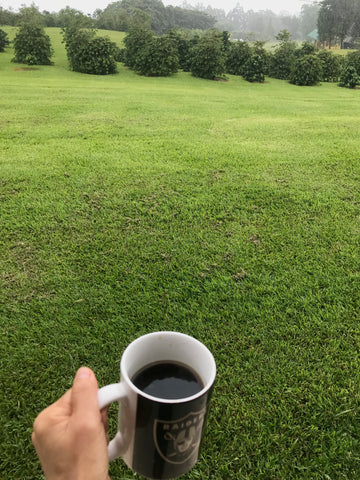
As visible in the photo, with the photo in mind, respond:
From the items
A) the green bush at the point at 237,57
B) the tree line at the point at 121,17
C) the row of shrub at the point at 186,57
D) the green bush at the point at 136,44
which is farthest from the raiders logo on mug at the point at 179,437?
the tree line at the point at 121,17

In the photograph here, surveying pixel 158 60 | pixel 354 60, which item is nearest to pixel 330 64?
pixel 354 60

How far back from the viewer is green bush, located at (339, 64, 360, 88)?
49.9ft

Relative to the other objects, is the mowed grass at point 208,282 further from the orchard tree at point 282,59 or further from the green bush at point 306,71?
the orchard tree at point 282,59

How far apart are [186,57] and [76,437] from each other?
19.3 meters

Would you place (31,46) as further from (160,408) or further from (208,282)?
(160,408)

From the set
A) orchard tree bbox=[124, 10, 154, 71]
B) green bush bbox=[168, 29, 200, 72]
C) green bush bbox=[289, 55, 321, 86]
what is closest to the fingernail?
orchard tree bbox=[124, 10, 154, 71]

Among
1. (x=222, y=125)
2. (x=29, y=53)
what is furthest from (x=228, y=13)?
(x=222, y=125)

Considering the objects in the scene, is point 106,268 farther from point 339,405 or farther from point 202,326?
point 339,405

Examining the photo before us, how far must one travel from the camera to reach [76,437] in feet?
2.15

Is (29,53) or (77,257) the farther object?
(29,53)

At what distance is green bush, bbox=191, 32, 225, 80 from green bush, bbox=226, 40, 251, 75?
1.45 meters

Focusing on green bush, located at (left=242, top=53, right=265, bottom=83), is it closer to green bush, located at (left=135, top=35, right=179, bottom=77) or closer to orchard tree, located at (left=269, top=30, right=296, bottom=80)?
orchard tree, located at (left=269, top=30, right=296, bottom=80)

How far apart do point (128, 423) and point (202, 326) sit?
3.43 ft

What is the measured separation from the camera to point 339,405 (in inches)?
53.7
